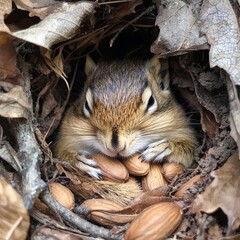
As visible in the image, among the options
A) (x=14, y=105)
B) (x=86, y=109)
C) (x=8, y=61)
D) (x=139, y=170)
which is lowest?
(x=139, y=170)

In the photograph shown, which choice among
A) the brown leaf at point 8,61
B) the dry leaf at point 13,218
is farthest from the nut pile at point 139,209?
the brown leaf at point 8,61

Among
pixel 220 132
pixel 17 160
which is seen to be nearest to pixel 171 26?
pixel 220 132

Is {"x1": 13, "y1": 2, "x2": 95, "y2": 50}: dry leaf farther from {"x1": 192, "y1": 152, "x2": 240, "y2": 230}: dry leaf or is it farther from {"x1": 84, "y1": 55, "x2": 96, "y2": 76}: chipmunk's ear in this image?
{"x1": 192, "y1": 152, "x2": 240, "y2": 230}: dry leaf

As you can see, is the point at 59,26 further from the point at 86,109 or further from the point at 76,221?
the point at 76,221

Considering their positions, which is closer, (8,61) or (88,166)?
(8,61)

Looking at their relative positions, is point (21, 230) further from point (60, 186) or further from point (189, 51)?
point (189, 51)

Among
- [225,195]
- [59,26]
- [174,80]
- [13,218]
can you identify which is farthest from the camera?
[174,80]

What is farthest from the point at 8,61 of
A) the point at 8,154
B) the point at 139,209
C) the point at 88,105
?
the point at 139,209

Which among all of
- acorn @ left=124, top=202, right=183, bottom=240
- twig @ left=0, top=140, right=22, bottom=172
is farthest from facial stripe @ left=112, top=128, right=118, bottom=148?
twig @ left=0, top=140, right=22, bottom=172
